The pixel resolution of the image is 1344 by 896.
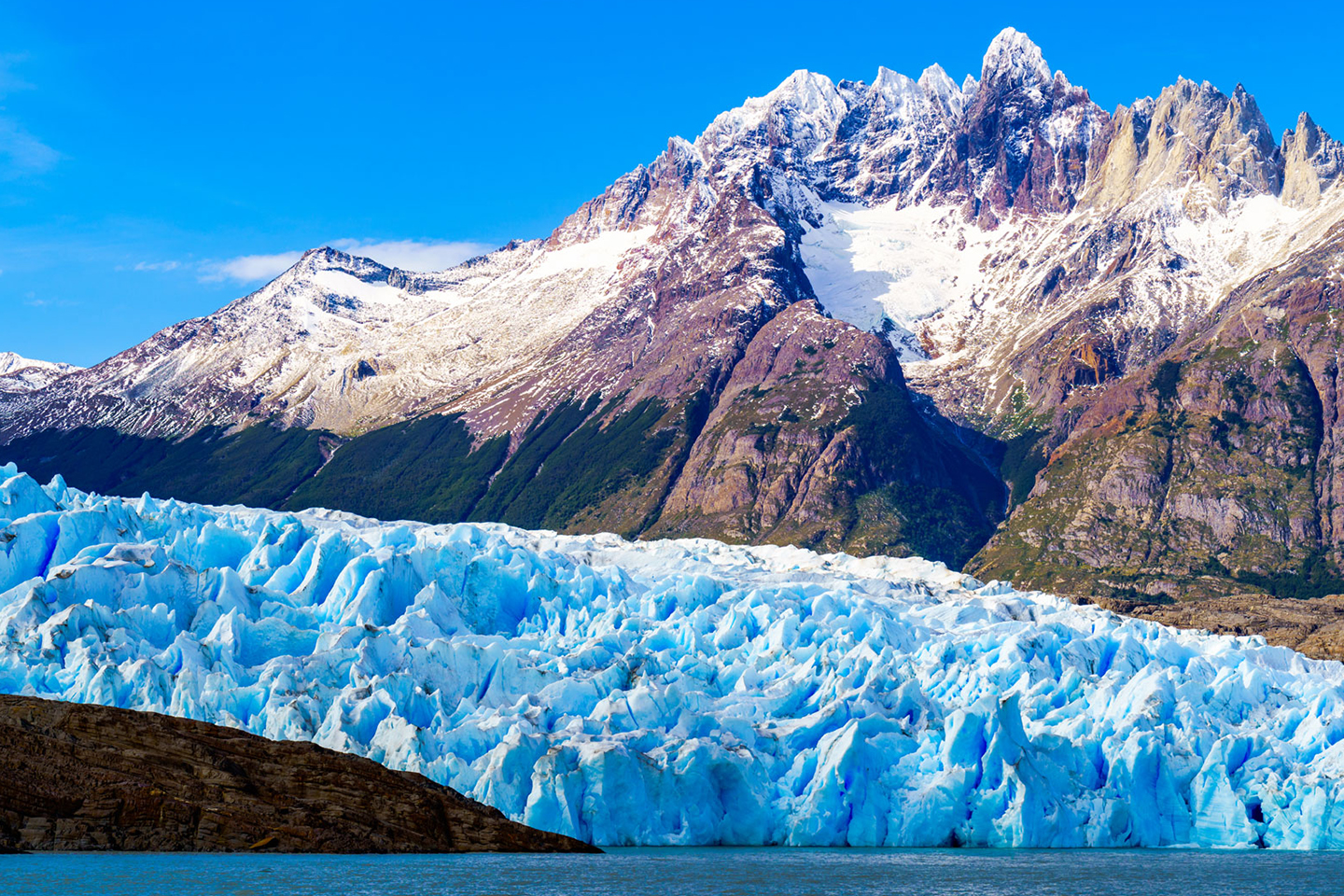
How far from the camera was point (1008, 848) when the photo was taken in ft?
265

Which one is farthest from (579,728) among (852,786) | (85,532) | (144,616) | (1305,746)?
(1305,746)

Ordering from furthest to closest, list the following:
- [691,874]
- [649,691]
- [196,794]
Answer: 1. [649,691]
2. [691,874]
3. [196,794]

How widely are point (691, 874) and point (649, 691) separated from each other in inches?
661

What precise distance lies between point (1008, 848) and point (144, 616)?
50.6 metres

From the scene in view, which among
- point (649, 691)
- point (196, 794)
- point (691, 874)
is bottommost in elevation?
point (691, 874)

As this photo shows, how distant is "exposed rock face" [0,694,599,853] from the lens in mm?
60969

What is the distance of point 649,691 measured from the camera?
79.8 m

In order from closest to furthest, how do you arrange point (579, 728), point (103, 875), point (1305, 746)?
point (103, 875) < point (579, 728) < point (1305, 746)

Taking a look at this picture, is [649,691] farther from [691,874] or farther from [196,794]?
[196,794]

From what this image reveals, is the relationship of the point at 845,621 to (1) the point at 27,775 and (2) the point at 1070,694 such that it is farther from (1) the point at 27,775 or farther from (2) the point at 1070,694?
Answer: (1) the point at 27,775

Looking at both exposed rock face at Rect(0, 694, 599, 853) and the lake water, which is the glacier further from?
exposed rock face at Rect(0, 694, 599, 853)

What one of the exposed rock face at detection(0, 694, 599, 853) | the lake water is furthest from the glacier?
the exposed rock face at detection(0, 694, 599, 853)

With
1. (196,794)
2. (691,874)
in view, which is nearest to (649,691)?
(691,874)

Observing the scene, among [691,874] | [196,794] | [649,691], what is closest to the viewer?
[196,794]
